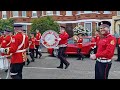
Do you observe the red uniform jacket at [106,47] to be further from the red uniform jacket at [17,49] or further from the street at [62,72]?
the street at [62,72]

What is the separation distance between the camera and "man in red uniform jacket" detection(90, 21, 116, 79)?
4680 millimetres

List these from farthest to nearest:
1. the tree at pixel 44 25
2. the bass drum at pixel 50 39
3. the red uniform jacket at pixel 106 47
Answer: the tree at pixel 44 25 → the bass drum at pixel 50 39 → the red uniform jacket at pixel 106 47

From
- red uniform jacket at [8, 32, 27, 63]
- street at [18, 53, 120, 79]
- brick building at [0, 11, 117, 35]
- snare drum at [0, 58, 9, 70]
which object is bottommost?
street at [18, 53, 120, 79]

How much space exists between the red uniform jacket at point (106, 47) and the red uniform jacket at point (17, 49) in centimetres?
202

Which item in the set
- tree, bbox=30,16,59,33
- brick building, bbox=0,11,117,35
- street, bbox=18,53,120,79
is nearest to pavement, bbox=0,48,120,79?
street, bbox=18,53,120,79

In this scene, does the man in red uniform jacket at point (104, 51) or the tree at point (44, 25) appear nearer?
the man in red uniform jacket at point (104, 51)

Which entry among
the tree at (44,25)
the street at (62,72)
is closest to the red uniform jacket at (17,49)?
the street at (62,72)

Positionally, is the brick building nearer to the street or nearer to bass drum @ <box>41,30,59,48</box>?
the street

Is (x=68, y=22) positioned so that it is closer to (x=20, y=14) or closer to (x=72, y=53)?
(x=20, y=14)

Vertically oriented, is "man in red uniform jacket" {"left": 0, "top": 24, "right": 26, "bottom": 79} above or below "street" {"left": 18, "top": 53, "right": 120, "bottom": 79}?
above

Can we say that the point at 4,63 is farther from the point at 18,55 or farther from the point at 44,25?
the point at 44,25

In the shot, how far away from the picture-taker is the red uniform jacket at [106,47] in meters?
4.66

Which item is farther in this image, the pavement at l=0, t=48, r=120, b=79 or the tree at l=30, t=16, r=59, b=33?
the tree at l=30, t=16, r=59, b=33
